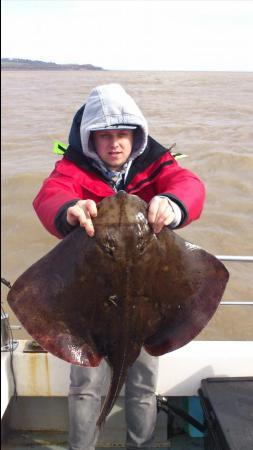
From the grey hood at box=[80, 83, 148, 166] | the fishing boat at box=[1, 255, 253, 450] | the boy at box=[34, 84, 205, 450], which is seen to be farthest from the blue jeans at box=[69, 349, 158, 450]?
the grey hood at box=[80, 83, 148, 166]

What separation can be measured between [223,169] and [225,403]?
39.5 ft

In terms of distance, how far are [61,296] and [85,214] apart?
410 millimetres

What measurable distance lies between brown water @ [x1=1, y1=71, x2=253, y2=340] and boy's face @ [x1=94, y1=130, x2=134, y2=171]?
476cm

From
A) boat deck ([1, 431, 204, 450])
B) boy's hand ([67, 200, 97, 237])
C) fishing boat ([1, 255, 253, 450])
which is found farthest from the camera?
boat deck ([1, 431, 204, 450])

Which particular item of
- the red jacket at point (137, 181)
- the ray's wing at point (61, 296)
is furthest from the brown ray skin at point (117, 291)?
the red jacket at point (137, 181)

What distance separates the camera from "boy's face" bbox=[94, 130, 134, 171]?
2656 mm

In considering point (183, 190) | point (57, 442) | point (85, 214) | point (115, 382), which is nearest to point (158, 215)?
point (85, 214)

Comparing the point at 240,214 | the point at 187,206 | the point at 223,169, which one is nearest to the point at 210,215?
the point at 240,214

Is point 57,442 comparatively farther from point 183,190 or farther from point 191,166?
point 191,166

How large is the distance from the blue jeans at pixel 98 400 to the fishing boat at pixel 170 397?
364 millimetres

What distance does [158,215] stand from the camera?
2068 millimetres

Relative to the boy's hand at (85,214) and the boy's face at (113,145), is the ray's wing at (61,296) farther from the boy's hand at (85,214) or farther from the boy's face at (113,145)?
the boy's face at (113,145)

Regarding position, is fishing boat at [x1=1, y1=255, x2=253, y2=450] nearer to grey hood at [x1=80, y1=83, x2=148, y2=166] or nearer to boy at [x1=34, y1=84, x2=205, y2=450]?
boy at [x1=34, y1=84, x2=205, y2=450]

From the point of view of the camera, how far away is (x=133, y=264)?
6.68ft
